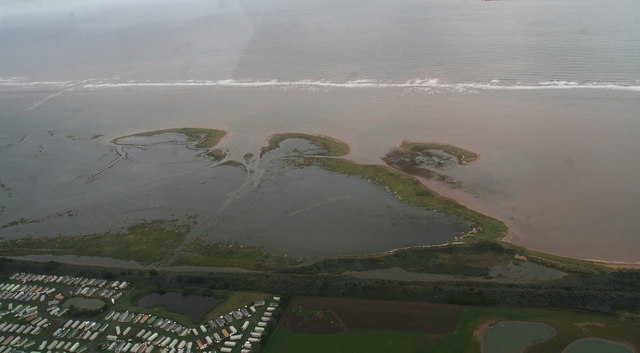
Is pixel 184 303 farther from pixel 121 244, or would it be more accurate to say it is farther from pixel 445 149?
pixel 445 149

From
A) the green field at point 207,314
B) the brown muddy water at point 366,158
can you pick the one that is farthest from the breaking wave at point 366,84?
the green field at point 207,314

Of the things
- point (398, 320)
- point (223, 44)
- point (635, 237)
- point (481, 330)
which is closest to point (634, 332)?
point (481, 330)

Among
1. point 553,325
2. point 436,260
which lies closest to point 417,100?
point 436,260

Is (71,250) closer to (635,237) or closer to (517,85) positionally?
(635,237)

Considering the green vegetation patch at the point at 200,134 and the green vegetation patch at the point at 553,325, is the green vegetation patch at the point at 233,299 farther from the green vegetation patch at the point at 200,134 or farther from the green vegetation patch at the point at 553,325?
the green vegetation patch at the point at 200,134

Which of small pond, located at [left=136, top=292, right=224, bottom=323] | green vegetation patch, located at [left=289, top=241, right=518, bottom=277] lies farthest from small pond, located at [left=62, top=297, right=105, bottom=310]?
green vegetation patch, located at [left=289, top=241, right=518, bottom=277]
